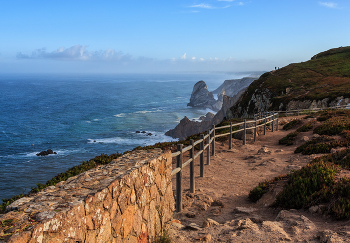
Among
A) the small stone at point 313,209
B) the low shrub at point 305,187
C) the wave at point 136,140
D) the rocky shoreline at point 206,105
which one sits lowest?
the wave at point 136,140

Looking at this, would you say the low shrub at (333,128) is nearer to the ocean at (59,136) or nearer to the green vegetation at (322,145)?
the green vegetation at (322,145)

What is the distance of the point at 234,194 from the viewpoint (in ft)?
27.0

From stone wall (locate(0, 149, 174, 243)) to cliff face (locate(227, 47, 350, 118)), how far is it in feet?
121

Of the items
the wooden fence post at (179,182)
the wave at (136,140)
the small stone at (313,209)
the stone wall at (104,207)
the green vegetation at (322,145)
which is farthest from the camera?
the wave at (136,140)

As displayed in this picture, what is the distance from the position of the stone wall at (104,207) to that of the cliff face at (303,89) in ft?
121

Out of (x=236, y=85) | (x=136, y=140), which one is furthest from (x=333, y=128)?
(x=236, y=85)

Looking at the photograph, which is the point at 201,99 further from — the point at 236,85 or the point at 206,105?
the point at 236,85

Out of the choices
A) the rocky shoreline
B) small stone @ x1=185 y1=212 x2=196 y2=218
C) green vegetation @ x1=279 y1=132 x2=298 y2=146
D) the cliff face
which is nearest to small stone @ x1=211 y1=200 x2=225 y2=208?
small stone @ x1=185 y1=212 x2=196 y2=218

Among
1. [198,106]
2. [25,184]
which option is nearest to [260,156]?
[25,184]

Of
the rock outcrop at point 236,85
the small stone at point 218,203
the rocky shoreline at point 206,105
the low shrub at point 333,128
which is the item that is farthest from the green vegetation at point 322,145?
the rock outcrop at point 236,85

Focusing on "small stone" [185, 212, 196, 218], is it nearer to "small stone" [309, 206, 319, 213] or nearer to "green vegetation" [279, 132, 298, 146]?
"small stone" [309, 206, 319, 213]

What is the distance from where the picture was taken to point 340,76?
5009cm

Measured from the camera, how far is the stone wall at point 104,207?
8.80 feet

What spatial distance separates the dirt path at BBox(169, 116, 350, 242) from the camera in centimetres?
534
